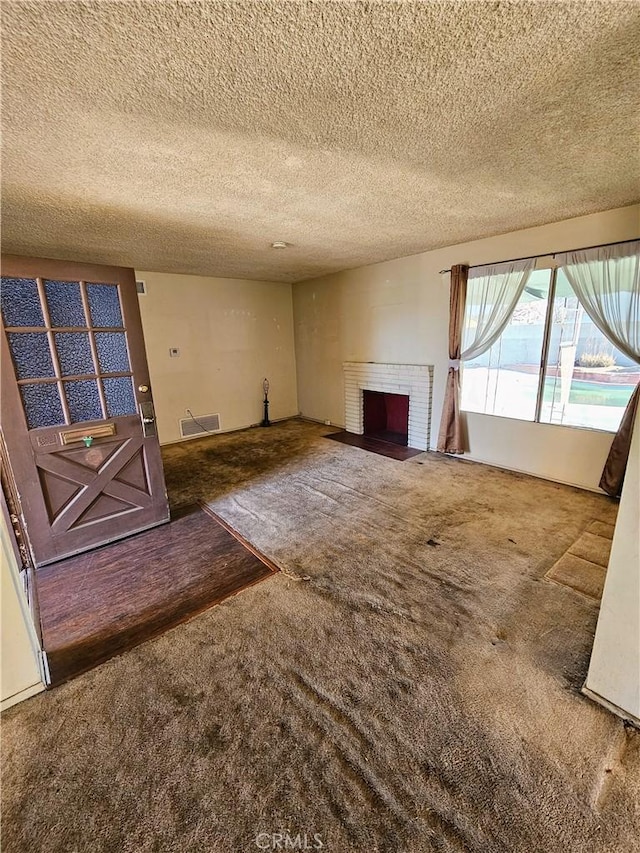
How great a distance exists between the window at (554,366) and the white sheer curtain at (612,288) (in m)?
0.09

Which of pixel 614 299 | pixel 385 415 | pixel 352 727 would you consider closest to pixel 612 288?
pixel 614 299

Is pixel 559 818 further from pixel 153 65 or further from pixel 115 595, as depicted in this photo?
pixel 153 65

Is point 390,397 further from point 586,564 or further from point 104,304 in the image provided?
point 104,304

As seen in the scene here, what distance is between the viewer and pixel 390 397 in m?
5.62

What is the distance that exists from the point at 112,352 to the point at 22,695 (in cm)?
213

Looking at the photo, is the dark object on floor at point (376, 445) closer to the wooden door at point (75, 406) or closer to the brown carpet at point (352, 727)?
the brown carpet at point (352, 727)

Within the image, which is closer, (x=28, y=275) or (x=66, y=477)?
(x=28, y=275)

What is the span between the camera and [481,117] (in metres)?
1.56

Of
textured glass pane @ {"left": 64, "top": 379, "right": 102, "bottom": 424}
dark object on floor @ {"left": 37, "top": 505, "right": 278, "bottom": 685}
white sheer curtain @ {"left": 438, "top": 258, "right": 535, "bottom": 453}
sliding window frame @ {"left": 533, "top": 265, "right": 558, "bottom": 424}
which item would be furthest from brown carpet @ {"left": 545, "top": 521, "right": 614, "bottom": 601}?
textured glass pane @ {"left": 64, "top": 379, "right": 102, "bottom": 424}

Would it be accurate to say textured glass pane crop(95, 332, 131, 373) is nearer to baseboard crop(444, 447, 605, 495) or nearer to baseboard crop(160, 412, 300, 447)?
baseboard crop(160, 412, 300, 447)

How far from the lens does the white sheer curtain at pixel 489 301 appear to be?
3.52 metres

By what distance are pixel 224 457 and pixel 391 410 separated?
9.11ft

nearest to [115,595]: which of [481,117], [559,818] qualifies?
[559,818]

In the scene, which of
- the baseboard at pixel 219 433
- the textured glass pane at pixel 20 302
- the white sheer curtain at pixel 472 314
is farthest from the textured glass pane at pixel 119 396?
the white sheer curtain at pixel 472 314
